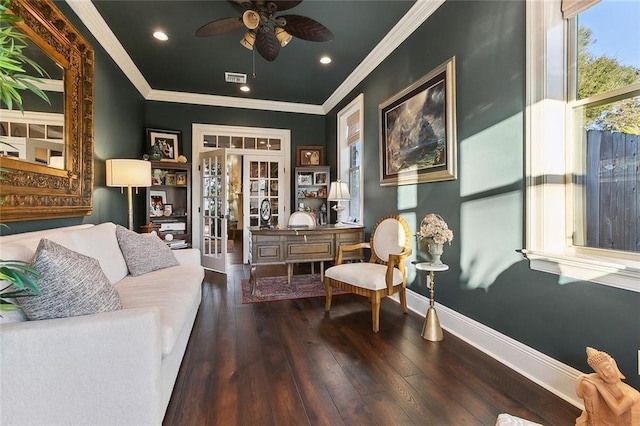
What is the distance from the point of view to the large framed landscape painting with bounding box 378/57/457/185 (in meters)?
2.49

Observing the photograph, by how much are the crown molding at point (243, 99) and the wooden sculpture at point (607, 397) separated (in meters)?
2.84

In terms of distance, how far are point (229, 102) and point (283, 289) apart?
3541mm

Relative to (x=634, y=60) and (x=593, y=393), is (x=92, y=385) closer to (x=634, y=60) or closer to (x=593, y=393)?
(x=593, y=393)

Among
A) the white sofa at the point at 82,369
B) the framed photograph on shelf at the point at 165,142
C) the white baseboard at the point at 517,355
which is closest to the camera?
the white sofa at the point at 82,369

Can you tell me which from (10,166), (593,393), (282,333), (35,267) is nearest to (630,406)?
(593,393)

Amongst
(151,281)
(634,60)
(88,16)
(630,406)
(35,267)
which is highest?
(88,16)

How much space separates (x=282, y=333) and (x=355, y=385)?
902 millimetres

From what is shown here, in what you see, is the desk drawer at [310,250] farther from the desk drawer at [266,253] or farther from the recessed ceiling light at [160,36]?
the recessed ceiling light at [160,36]

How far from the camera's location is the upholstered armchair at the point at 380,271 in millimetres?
2566

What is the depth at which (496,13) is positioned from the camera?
2.07 meters

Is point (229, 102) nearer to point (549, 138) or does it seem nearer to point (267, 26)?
point (267, 26)

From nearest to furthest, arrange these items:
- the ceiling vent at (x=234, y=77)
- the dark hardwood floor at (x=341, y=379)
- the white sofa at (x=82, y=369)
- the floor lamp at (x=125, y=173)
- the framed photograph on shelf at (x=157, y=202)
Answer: the white sofa at (x=82, y=369)
the dark hardwood floor at (x=341, y=379)
the floor lamp at (x=125, y=173)
the ceiling vent at (x=234, y=77)
the framed photograph on shelf at (x=157, y=202)

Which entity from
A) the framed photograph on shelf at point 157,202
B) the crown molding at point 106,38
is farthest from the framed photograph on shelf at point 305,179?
the crown molding at point 106,38

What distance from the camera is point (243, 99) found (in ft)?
17.3
